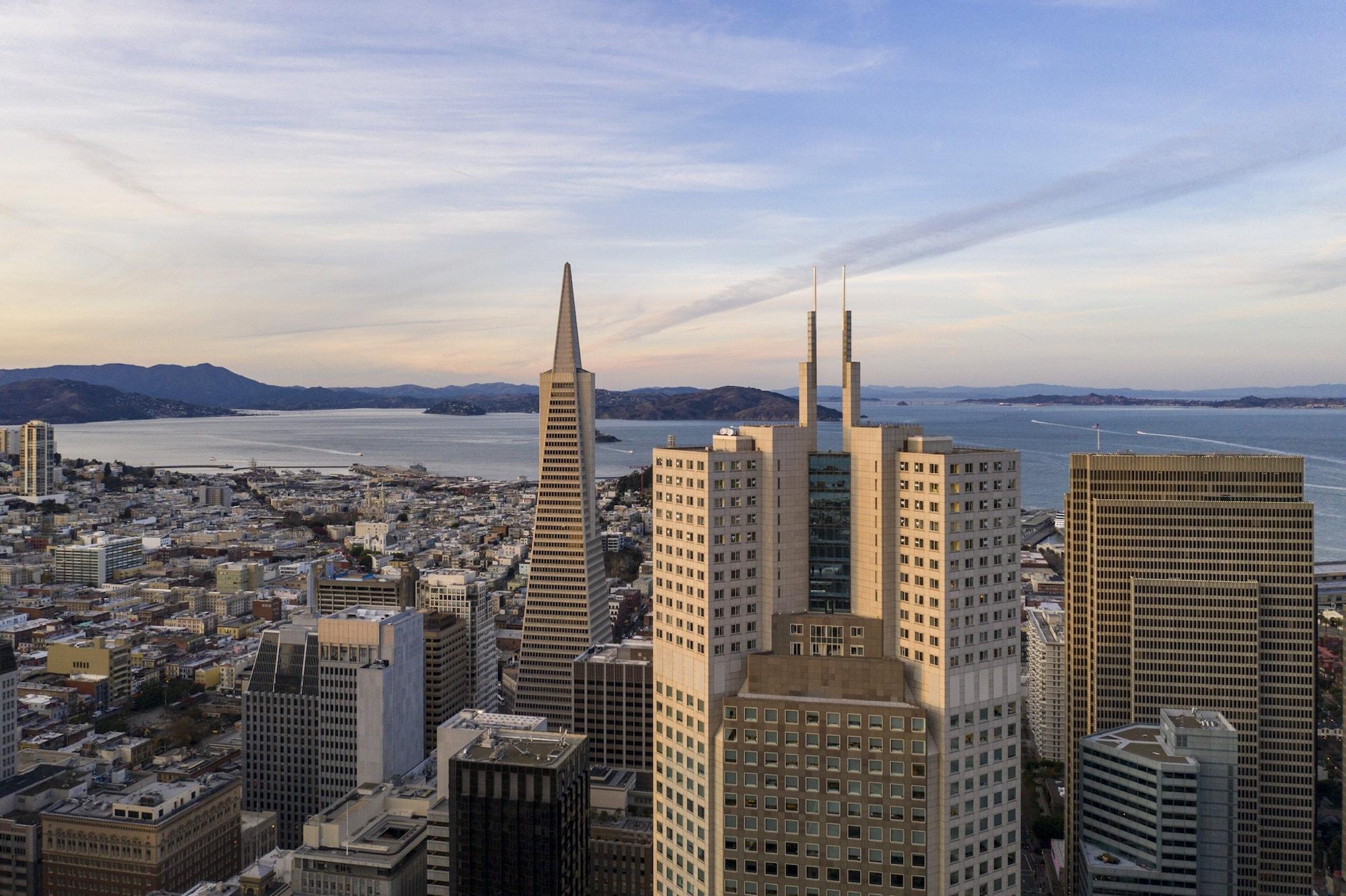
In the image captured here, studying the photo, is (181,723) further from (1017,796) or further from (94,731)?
(1017,796)

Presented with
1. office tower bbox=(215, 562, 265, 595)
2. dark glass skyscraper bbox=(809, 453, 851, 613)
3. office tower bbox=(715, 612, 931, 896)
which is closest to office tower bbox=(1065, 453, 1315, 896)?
office tower bbox=(715, 612, 931, 896)

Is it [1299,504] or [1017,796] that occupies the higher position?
[1299,504]

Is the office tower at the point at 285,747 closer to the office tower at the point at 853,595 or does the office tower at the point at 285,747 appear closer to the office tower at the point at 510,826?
the office tower at the point at 510,826

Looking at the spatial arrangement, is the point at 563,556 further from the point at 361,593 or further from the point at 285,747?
the point at 285,747

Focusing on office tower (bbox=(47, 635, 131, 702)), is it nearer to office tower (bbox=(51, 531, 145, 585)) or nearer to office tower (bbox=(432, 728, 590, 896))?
office tower (bbox=(51, 531, 145, 585))

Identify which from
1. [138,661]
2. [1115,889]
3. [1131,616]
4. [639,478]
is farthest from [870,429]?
[639,478]

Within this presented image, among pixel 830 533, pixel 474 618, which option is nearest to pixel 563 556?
pixel 474 618
